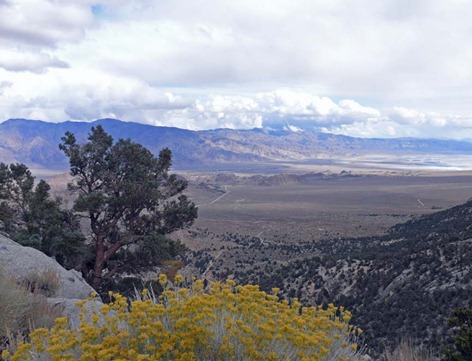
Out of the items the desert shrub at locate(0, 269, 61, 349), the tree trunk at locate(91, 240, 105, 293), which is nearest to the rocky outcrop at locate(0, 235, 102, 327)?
the desert shrub at locate(0, 269, 61, 349)

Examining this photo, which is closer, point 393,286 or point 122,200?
point 122,200

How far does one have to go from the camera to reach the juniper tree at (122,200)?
18.3 metres

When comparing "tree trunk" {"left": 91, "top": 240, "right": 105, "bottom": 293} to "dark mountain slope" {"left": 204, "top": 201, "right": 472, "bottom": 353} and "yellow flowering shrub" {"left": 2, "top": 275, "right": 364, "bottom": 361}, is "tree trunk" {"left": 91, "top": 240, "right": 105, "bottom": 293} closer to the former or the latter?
"dark mountain slope" {"left": 204, "top": 201, "right": 472, "bottom": 353}

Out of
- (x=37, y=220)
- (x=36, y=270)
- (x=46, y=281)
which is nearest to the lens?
(x=46, y=281)

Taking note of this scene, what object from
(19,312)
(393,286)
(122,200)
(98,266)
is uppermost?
(122,200)

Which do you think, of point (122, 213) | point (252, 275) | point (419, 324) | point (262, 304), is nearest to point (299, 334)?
point (262, 304)

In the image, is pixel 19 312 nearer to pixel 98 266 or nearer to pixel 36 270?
pixel 36 270

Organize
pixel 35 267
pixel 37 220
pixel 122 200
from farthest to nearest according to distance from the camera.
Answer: pixel 37 220, pixel 122 200, pixel 35 267

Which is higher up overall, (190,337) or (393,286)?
(190,337)

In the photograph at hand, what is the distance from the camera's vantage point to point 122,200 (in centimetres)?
1836

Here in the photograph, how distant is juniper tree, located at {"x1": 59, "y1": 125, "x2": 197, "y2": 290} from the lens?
1833 centimetres

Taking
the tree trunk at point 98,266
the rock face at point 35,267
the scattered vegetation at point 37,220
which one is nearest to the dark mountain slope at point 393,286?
the rock face at point 35,267

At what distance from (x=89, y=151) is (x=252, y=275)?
16.8m

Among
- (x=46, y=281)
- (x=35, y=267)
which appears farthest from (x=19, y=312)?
(x=35, y=267)
